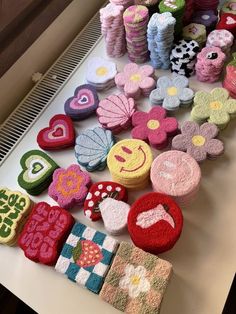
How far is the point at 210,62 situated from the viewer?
3.40 ft

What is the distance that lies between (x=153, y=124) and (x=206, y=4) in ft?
1.44

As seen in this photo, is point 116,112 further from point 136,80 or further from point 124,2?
point 124,2

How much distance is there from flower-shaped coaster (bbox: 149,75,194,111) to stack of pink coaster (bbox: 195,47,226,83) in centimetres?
5

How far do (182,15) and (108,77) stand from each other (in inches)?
10.8

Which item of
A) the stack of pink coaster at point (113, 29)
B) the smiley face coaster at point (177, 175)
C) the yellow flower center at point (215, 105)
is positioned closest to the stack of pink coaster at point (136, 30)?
the stack of pink coaster at point (113, 29)

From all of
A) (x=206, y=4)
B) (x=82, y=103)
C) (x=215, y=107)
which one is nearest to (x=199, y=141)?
(x=215, y=107)

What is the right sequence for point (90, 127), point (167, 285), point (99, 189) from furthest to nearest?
point (90, 127), point (99, 189), point (167, 285)

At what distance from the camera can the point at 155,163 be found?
904mm

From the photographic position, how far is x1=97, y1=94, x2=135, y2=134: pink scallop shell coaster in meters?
1.01

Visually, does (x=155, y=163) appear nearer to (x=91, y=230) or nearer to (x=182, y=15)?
(x=91, y=230)

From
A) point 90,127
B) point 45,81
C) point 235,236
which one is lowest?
point 235,236

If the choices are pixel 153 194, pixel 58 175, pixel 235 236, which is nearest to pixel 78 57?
pixel 58 175

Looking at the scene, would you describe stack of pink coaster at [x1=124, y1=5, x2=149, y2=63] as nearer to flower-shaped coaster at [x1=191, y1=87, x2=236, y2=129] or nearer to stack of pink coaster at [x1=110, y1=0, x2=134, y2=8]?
stack of pink coaster at [x1=110, y1=0, x2=134, y2=8]

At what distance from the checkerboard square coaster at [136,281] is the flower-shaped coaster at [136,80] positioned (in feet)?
1.48
